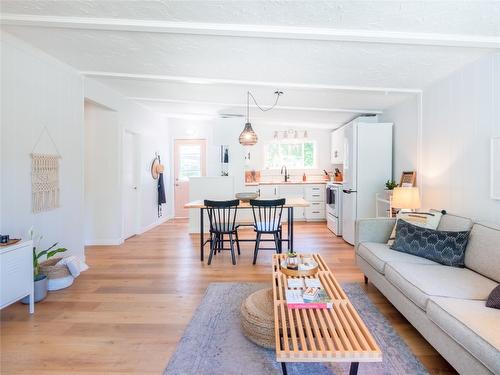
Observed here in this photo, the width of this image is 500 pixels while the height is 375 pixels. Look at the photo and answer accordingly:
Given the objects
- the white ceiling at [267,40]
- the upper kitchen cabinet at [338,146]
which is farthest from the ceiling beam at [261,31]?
the upper kitchen cabinet at [338,146]

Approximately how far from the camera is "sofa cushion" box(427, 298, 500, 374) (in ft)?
4.29

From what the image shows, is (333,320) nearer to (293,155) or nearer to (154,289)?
(154,289)

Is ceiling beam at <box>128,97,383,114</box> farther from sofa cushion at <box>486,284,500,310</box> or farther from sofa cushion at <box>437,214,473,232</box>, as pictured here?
sofa cushion at <box>486,284,500,310</box>

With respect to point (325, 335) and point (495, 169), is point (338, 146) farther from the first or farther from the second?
point (325, 335)

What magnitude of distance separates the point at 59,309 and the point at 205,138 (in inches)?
209

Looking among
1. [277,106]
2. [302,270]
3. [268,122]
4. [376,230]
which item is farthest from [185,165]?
[302,270]

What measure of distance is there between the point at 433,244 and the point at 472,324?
115 centimetres

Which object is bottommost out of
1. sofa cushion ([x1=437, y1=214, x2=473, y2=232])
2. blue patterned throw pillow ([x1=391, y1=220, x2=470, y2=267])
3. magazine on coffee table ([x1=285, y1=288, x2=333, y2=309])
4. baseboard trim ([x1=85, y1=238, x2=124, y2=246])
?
baseboard trim ([x1=85, y1=238, x2=124, y2=246])

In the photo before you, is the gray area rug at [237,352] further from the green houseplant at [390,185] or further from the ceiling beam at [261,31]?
the ceiling beam at [261,31]

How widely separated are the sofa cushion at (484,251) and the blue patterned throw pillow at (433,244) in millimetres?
49

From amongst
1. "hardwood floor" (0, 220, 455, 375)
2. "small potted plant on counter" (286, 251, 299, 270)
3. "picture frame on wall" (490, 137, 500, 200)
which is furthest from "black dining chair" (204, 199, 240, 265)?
"picture frame on wall" (490, 137, 500, 200)

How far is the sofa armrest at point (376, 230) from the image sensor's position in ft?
10.3

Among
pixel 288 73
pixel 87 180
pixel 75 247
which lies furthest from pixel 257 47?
pixel 87 180

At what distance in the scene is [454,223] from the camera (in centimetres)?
261
